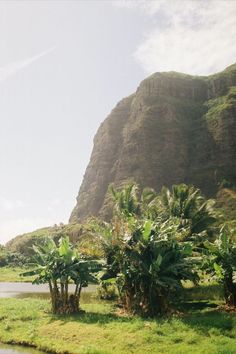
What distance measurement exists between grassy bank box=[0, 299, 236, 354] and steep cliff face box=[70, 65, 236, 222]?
83.2 m

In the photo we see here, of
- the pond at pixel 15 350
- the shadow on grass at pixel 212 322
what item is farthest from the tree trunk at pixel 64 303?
the shadow on grass at pixel 212 322

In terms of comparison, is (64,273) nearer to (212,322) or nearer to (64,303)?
(64,303)

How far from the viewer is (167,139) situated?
12325cm

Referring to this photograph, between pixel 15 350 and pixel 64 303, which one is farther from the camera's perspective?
pixel 64 303

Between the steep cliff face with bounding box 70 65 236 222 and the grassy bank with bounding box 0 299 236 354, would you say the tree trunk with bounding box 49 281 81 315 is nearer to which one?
the grassy bank with bounding box 0 299 236 354

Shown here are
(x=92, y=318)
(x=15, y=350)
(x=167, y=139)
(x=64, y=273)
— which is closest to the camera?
(x=15, y=350)

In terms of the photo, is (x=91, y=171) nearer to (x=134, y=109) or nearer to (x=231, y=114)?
(x=134, y=109)

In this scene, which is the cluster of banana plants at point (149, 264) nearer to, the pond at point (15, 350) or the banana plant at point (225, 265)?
the banana plant at point (225, 265)

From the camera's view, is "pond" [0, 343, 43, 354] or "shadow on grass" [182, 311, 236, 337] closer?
"shadow on grass" [182, 311, 236, 337]

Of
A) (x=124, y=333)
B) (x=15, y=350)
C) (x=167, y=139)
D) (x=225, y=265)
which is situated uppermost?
(x=167, y=139)

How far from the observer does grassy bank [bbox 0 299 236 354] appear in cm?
1595

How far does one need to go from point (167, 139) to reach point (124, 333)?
355ft

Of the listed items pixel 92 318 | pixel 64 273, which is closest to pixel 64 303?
pixel 64 273

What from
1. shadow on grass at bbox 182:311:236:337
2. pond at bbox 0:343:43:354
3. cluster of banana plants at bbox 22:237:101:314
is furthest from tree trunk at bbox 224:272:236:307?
pond at bbox 0:343:43:354
